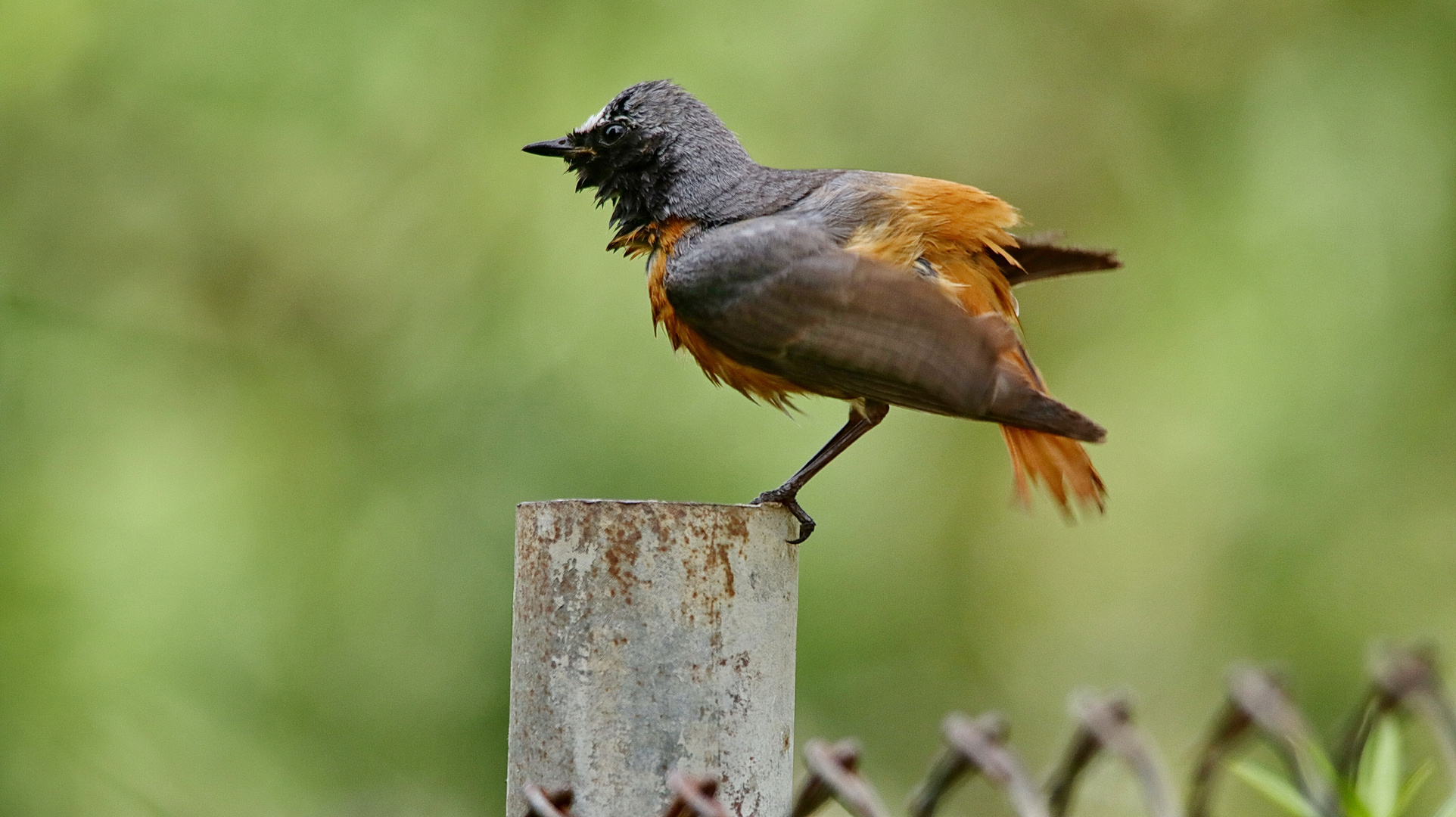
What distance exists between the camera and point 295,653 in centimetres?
530

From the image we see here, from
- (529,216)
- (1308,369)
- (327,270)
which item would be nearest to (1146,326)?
(1308,369)

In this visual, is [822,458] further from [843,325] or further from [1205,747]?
[1205,747]

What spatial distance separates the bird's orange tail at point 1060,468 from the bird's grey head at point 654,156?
0.96 meters

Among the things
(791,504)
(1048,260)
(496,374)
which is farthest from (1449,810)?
(496,374)

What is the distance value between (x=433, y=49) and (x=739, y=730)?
4.39 meters

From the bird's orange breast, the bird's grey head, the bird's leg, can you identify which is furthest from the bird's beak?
the bird's leg

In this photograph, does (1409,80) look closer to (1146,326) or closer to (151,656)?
(1146,326)

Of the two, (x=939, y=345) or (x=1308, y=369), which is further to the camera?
(x=1308, y=369)

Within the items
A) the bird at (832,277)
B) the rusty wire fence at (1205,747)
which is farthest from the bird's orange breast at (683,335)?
the rusty wire fence at (1205,747)

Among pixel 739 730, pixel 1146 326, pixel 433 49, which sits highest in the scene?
pixel 433 49

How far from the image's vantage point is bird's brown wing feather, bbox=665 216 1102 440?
107 inches

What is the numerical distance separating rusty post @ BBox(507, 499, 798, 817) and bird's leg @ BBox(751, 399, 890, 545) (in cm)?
93

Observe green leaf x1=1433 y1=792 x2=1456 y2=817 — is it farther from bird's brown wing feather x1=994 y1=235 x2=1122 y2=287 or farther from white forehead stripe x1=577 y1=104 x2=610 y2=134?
white forehead stripe x1=577 y1=104 x2=610 y2=134

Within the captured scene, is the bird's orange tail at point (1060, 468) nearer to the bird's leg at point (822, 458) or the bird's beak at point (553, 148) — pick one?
the bird's leg at point (822, 458)
